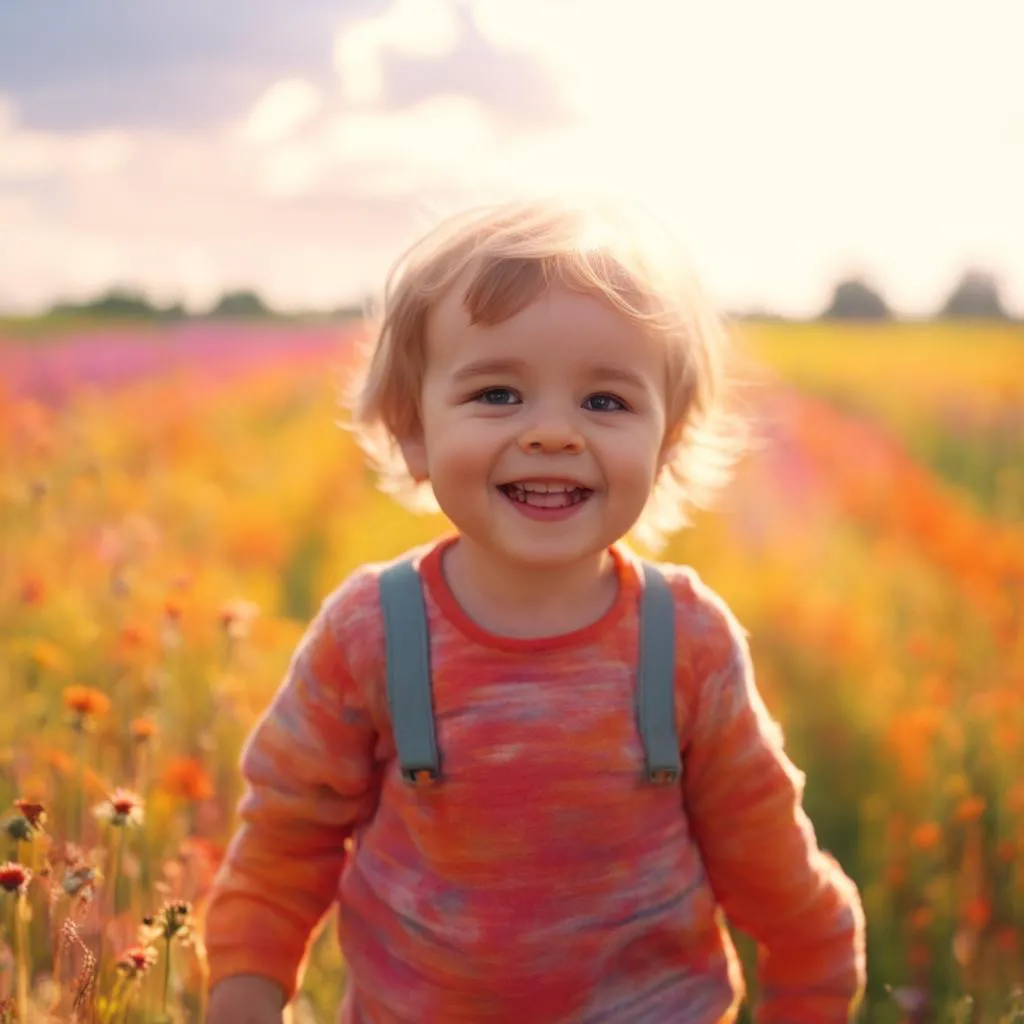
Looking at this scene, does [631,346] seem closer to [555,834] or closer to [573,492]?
[573,492]

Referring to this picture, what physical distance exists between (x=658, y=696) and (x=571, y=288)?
619 mm

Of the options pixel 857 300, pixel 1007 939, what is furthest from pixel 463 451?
pixel 857 300

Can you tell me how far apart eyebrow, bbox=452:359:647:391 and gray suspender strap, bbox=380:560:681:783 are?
1.19ft

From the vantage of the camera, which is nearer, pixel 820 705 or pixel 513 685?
pixel 513 685

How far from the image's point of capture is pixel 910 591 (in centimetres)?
480

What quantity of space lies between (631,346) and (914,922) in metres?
1.74

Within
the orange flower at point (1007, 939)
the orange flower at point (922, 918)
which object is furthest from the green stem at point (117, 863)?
the orange flower at point (1007, 939)

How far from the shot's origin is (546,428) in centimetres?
188

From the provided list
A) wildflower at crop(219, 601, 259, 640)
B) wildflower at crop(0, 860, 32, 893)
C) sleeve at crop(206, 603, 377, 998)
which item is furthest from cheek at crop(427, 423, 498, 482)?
wildflower at crop(219, 601, 259, 640)

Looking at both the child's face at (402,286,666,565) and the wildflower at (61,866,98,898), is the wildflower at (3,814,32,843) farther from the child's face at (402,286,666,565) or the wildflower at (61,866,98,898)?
the child's face at (402,286,666,565)

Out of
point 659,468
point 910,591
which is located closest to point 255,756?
point 659,468

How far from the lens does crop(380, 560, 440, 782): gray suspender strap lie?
6.60ft

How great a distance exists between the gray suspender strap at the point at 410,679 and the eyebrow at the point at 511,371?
364 mm

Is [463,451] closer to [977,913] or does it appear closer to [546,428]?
[546,428]
